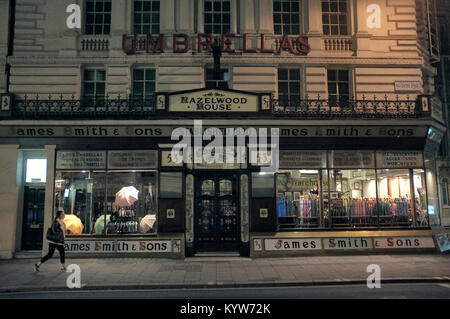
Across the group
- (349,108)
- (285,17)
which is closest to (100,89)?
(285,17)

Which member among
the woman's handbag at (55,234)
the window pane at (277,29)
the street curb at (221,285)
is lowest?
the street curb at (221,285)

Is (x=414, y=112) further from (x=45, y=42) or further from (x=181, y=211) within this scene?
(x=45, y=42)

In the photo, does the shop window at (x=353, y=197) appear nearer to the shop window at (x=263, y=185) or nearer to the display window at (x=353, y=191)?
the display window at (x=353, y=191)

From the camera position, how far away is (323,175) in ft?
46.7

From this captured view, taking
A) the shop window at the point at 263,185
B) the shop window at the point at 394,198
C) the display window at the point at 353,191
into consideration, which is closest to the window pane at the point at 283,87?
the display window at the point at 353,191

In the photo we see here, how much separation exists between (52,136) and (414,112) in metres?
14.3

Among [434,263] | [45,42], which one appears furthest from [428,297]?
[45,42]

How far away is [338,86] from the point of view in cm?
1569

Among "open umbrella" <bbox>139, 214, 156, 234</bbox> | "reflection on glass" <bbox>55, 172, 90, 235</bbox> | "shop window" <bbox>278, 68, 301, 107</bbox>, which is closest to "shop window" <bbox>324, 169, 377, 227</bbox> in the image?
"shop window" <bbox>278, 68, 301, 107</bbox>

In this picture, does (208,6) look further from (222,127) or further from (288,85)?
(222,127)

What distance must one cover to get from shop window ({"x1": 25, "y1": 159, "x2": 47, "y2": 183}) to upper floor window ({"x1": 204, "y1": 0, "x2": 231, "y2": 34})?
9016 millimetres

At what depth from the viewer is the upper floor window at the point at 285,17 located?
625 inches

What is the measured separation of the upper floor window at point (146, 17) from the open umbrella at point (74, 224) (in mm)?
8322

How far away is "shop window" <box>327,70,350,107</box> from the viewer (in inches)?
611
